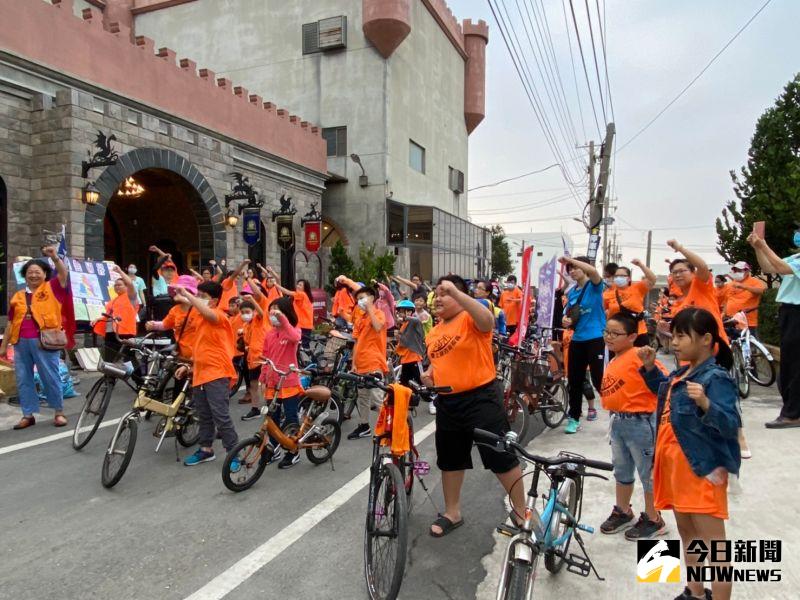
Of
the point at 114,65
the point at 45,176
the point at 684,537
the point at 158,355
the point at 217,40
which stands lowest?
the point at 684,537

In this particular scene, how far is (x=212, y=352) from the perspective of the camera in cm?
509

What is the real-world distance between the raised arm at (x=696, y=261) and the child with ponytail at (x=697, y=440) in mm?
1741

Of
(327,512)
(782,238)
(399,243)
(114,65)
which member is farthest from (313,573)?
(399,243)

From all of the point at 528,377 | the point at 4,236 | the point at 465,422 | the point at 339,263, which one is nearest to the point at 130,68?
the point at 4,236

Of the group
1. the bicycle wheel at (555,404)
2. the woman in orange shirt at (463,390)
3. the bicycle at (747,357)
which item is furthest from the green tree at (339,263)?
the woman in orange shirt at (463,390)

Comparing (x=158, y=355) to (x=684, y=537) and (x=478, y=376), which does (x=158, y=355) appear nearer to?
(x=478, y=376)

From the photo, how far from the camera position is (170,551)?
11.3ft

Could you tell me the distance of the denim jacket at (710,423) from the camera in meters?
2.38

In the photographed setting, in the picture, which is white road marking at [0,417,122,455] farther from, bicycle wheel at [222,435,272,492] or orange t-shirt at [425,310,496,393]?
orange t-shirt at [425,310,496,393]

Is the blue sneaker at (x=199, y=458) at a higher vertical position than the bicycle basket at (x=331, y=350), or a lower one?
lower

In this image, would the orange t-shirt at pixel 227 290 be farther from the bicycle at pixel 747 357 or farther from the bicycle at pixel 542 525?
the bicycle at pixel 747 357

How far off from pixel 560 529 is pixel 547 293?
4910 mm

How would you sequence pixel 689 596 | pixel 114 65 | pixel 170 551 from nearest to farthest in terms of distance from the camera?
1. pixel 689 596
2. pixel 170 551
3. pixel 114 65

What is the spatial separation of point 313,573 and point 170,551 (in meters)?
0.99
